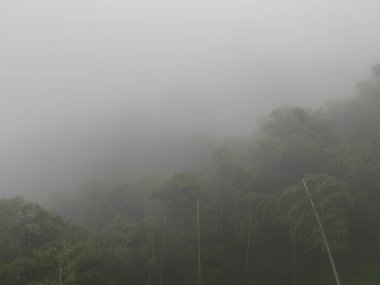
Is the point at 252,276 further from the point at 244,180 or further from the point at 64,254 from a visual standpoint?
the point at 64,254

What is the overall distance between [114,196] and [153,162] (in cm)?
1331

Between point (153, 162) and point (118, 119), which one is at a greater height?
point (118, 119)

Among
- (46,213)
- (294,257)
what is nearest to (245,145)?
(294,257)

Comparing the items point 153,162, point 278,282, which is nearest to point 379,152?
point 278,282

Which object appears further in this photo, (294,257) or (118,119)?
(118,119)

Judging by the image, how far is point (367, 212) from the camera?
1728 centimetres

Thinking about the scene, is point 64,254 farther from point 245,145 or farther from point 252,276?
point 245,145

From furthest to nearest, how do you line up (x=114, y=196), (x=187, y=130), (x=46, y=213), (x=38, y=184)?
(x=187, y=130)
(x=38, y=184)
(x=114, y=196)
(x=46, y=213)

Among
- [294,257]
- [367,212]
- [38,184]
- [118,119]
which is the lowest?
[294,257]

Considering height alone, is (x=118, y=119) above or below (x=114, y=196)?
above

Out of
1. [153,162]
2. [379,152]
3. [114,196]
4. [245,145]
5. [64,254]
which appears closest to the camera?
[64,254]

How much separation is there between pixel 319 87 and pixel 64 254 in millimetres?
47517

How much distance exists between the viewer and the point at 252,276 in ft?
58.4

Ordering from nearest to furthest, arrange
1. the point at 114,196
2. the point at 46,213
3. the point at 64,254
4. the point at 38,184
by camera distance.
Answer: the point at 64,254 < the point at 46,213 < the point at 114,196 < the point at 38,184
